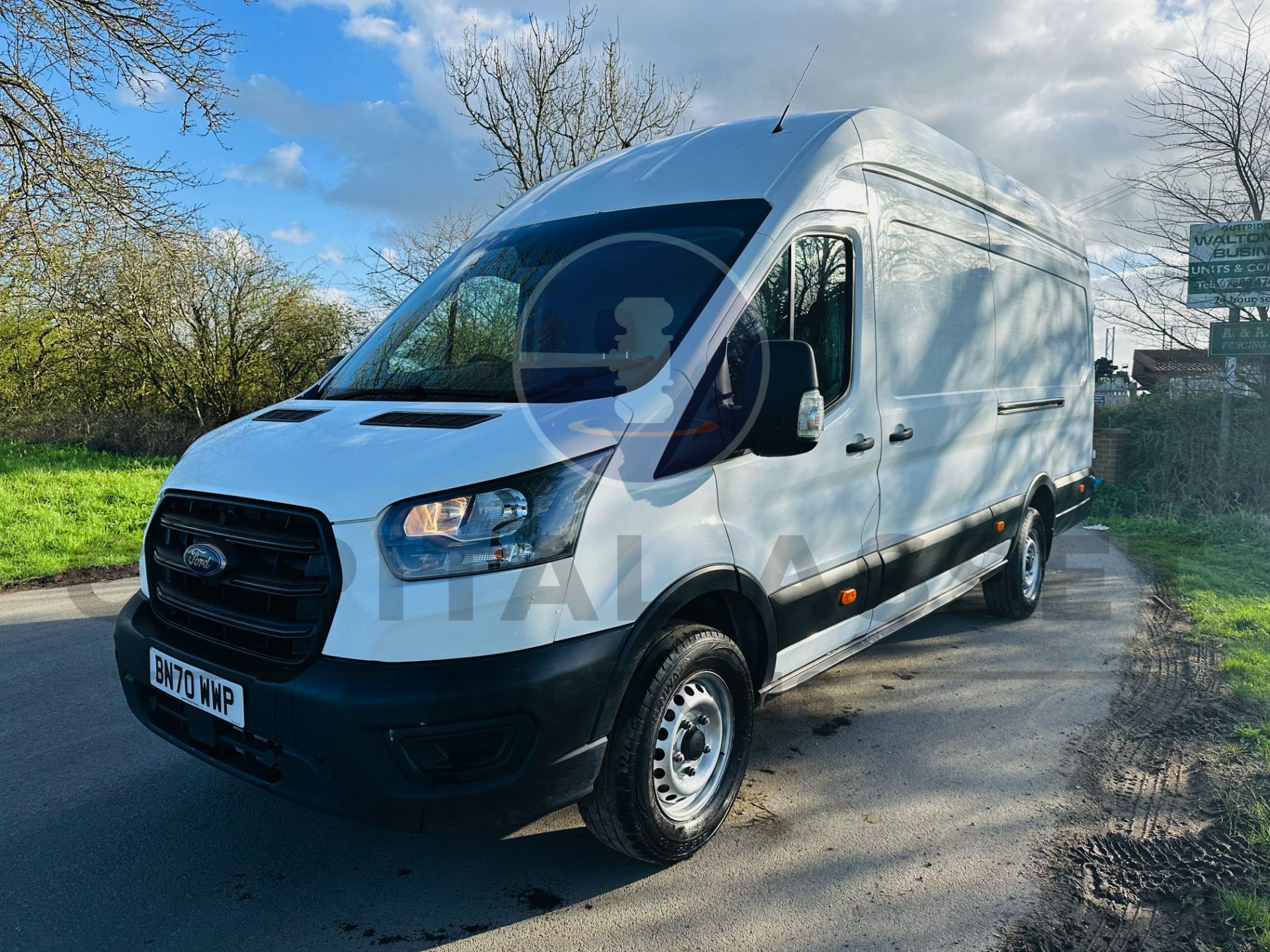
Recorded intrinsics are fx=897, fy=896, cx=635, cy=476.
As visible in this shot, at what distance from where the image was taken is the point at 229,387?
1762 centimetres

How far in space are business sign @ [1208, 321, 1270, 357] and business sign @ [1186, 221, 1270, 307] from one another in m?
0.40

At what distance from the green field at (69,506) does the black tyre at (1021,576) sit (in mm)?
7371

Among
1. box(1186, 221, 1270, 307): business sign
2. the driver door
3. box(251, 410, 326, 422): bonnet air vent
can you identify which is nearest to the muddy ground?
the driver door

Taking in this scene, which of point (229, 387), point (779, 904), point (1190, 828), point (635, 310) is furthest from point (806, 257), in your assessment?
point (229, 387)

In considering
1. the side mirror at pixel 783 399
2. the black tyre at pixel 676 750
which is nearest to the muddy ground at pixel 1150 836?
the black tyre at pixel 676 750

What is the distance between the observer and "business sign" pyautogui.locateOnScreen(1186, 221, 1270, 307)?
38.0 feet

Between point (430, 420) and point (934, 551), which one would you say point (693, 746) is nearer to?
point (430, 420)

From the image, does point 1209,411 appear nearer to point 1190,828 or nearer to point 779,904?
point 1190,828

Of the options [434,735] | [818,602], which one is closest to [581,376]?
[434,735]

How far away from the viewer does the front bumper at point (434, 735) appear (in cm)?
242

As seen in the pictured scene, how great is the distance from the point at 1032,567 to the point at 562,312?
4442 mm

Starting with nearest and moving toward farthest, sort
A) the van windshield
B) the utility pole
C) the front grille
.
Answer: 1. the front grille
2. the van windshield
3. the utility pole

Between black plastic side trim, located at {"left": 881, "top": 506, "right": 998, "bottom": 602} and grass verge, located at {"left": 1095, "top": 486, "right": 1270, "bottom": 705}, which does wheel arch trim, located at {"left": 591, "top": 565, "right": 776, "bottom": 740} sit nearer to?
black plastic side trim, located at {"left": 881, "top": 506, "right": 998, "bottom": 602}

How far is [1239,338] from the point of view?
11.5 meters
